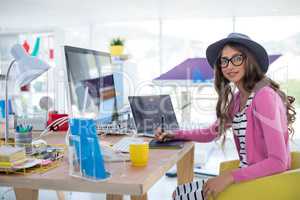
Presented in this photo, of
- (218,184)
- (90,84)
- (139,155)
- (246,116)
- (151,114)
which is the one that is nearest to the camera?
(139,155)

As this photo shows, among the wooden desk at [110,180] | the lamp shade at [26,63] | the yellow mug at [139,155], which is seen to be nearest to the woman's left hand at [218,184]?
the wooden desk at [110,180]

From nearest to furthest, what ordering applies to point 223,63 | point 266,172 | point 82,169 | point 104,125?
point 82,169 < point 266,172 < point 223,63 < point 104,125

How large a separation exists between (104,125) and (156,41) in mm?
5783

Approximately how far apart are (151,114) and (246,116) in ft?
2.14

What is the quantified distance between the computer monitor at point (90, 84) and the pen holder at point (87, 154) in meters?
0.50

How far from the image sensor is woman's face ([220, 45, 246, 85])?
160 cm

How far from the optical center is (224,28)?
23.5ft

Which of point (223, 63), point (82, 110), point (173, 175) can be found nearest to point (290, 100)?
point (223, 63)

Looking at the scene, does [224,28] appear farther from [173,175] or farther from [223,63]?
[223,63]

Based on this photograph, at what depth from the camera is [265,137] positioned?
1.37 meters

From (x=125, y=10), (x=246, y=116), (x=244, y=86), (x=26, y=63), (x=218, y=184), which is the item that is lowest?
(x=218, y=184)

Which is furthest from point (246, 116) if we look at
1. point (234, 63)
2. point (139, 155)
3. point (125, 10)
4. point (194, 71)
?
point (125, 10)

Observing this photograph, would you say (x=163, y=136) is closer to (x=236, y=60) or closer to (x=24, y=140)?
(x=236, y=60)

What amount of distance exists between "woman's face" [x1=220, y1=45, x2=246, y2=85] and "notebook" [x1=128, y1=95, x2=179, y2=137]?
53cm
